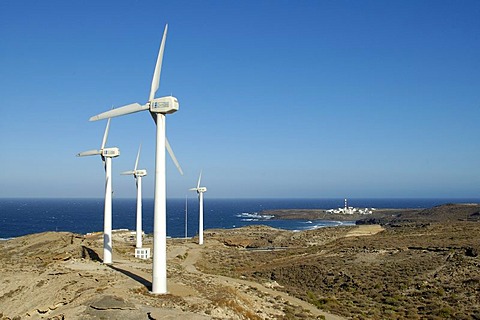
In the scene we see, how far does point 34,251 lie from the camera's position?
204 feet

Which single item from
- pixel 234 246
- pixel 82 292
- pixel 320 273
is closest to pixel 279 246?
pixel 234 246

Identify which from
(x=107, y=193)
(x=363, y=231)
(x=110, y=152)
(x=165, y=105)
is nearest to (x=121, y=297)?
(x=165, y=105)

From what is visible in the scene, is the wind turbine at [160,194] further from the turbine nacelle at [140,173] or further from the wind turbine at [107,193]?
the turbine nacelle at [140,173]

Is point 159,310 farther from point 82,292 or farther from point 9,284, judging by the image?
point 9,284

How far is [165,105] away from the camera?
27500mm

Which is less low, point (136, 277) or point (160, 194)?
point (160, 194)

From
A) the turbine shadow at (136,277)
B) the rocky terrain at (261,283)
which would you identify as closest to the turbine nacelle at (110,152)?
the rocky terrain at (261,283)

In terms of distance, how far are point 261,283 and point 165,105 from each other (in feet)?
74.1

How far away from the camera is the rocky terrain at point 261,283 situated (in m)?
26.5

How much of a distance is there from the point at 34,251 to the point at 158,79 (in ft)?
143

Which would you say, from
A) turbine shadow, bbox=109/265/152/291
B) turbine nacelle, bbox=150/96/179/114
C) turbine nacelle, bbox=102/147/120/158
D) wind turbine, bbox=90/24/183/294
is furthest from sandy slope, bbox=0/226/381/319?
turbine nacelle, bbox=150/96/179/114

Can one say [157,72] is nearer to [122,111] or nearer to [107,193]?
[122,111]

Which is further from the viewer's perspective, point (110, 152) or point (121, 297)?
point (110, 152)

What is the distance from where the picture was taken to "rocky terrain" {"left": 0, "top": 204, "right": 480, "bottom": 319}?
26500mm
